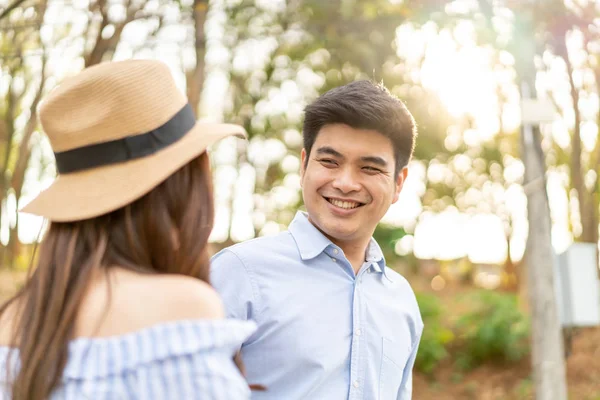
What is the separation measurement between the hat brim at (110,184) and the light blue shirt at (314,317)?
3.09 feet

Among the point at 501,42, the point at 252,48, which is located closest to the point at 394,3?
the point at 501,42

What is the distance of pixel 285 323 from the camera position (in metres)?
2.46

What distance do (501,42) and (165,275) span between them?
5.48 metres

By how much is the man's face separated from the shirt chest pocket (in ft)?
1.32

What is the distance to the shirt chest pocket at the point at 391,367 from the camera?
2594 mm

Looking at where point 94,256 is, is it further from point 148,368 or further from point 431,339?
point 431,339

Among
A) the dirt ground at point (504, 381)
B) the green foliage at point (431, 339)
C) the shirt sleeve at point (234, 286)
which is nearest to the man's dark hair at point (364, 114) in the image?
the shirt sleeve at point (234, 286)

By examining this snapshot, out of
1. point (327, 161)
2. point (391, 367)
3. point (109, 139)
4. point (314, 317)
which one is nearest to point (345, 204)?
point (327, 161)

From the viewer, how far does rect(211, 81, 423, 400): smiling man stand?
96.0 inches

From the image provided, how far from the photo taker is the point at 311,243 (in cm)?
269

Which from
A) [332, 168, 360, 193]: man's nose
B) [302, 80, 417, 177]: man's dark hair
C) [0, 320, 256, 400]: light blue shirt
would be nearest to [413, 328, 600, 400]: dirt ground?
[302, 80, 417, 177]: man's dark hair

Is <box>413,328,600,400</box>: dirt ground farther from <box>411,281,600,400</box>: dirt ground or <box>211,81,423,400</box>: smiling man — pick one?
<box>211,81,423,400</box>: smiling man

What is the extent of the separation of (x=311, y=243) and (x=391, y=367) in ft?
1.66

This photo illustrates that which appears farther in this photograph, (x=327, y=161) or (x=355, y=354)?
(x=327, y=161)
